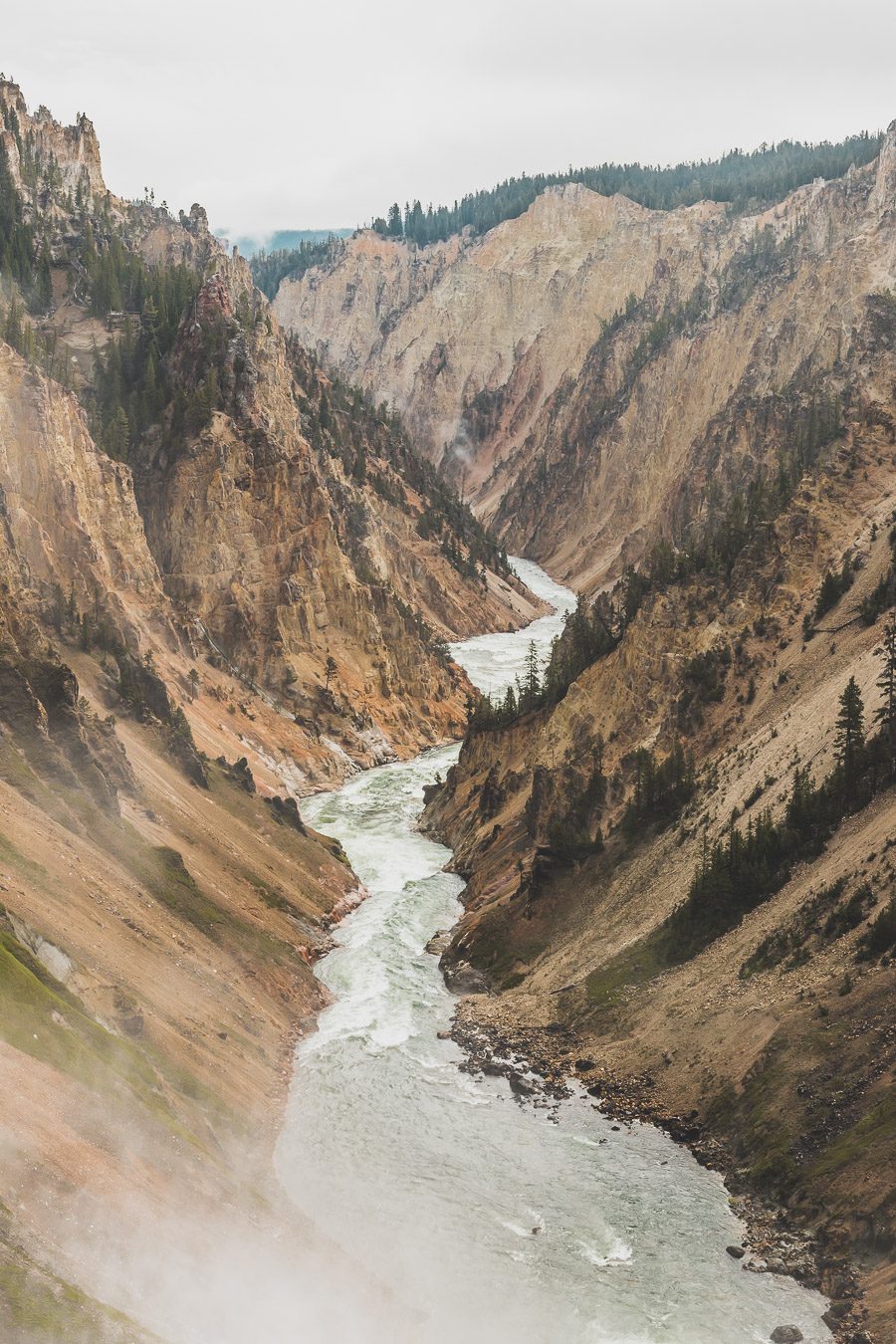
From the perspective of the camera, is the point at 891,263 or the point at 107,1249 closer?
the point at 107,1249

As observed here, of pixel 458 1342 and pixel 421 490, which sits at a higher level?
pixel 421 490

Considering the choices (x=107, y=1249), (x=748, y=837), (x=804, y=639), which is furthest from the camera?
(x=804, y=639)

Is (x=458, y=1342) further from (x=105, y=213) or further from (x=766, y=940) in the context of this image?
(x=105, y=213)

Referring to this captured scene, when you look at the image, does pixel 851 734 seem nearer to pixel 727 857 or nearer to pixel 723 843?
pixel 727 857

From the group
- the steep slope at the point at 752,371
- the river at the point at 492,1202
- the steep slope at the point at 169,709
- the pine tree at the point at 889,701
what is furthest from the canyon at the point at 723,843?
the steep slope at the point at 752,371

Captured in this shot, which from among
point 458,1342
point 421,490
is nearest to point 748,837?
point 458,1342

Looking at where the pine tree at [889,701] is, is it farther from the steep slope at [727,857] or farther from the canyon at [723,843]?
the canyon at [723,843]

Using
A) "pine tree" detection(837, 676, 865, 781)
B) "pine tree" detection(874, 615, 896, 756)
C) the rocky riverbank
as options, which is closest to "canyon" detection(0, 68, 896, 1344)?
the rocky riverbank
